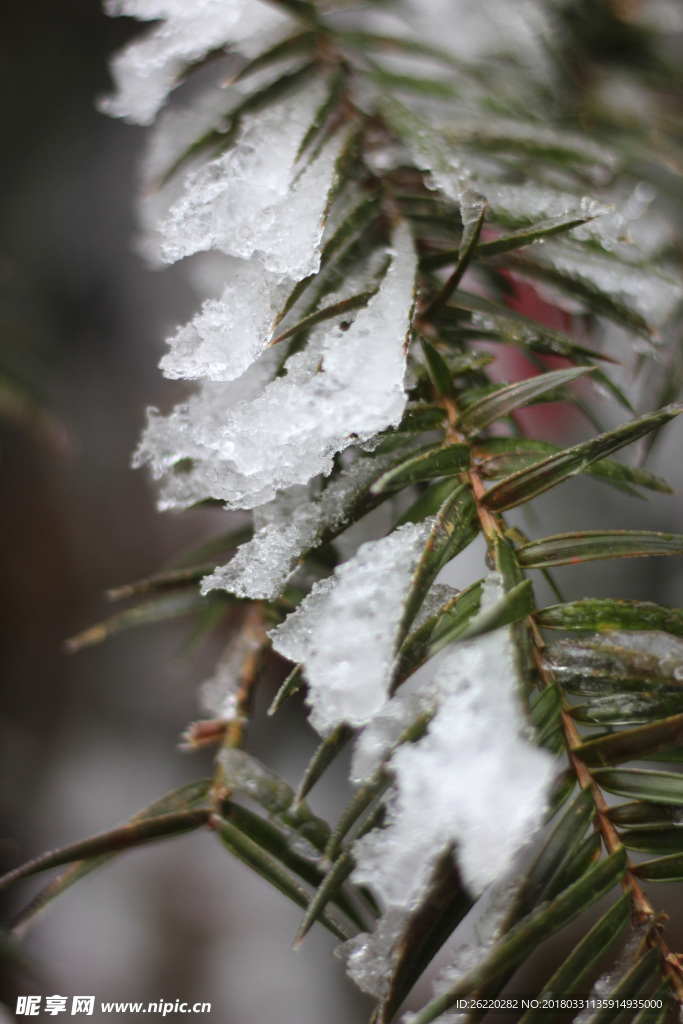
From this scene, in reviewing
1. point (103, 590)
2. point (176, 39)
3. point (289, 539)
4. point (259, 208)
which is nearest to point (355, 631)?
point (289, 539)

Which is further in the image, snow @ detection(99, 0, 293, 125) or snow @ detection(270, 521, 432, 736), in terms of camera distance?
snow @ detection(99, 0, 293, 125)

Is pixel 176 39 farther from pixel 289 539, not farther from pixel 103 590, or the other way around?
pixel 103 590

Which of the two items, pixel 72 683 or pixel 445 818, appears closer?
pixel 445 818

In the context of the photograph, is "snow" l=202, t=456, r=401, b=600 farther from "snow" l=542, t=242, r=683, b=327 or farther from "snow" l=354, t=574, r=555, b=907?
"snow" l=542, t=242, r=683, b=327

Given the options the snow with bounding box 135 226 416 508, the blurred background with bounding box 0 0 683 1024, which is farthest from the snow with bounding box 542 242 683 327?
the blurred background with bounding box 0 0 683 1024

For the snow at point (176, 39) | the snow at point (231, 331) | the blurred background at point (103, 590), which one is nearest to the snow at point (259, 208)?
the snow at point (231, 331)

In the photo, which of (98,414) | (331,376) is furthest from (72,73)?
(331,376)

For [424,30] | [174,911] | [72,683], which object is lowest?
[174,911]

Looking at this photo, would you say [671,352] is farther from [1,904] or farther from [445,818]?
[1,904]
